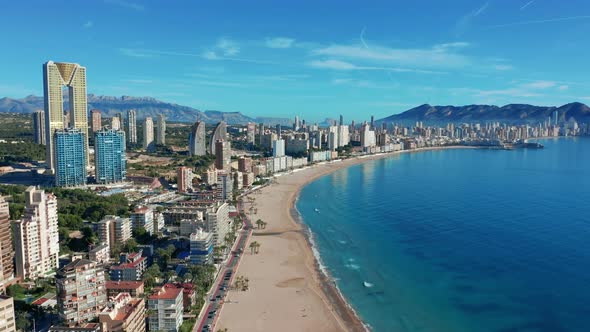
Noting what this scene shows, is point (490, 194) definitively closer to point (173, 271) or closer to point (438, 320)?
point (438, 320)

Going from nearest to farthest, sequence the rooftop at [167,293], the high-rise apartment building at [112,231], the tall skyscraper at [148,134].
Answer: the rooftop at [167,293] → the high-rise apartment building at [112,231] → the tall skyscraper at [148,134]

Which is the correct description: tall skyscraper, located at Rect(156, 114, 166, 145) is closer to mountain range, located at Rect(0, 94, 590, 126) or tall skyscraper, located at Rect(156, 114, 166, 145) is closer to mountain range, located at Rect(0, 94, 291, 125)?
mountain range, located at Rect(0, 94, 590, 126)

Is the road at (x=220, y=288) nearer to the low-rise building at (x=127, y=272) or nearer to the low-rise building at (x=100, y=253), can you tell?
the low-rise building at (x=127, y=272)

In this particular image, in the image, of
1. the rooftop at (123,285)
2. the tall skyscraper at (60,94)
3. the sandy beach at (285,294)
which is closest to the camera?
the sandy beach at (285,294)

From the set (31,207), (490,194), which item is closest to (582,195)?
(490,194)

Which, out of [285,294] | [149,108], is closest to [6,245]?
[285,294]

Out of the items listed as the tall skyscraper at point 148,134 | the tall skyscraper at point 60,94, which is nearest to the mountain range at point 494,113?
the tall skyscraper at point 148,134

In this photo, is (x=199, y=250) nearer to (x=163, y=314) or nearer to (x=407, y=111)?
(x=163, y=314)
